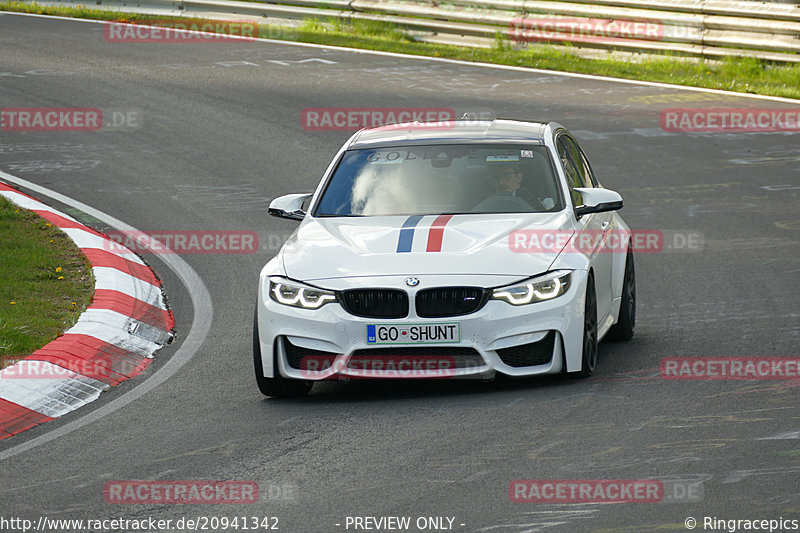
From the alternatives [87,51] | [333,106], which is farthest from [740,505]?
[87,51]

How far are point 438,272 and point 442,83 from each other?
479 inches

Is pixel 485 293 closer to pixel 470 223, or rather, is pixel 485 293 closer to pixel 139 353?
pixel 470 223

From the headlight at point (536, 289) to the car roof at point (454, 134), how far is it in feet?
5.42
